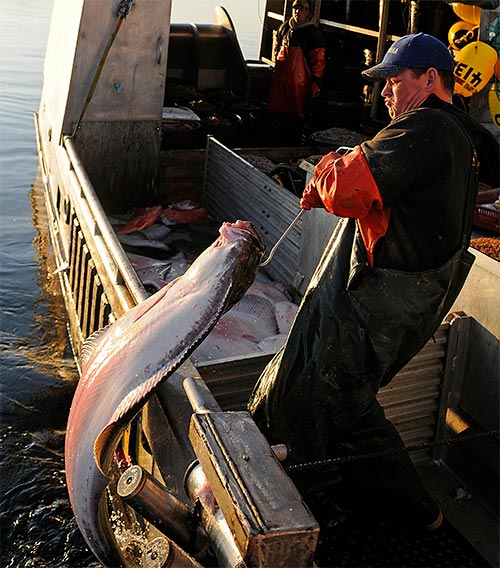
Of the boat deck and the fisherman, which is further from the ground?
the fisherman

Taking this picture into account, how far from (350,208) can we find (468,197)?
2.33 feet

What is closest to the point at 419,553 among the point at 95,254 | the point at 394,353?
the point at 394,353

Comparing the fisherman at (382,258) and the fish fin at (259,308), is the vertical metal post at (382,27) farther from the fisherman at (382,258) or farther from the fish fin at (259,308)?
the fisherman at (382,258)

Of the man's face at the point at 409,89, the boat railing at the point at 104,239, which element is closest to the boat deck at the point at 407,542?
the boat railing at the point at 104,239

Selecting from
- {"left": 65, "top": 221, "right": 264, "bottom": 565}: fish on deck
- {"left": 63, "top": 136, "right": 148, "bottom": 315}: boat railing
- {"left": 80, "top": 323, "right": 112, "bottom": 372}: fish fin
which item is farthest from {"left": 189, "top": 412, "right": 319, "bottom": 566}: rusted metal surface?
{"left": 63, "top": 136, "right": 148, "bottom": 315}: boat railing

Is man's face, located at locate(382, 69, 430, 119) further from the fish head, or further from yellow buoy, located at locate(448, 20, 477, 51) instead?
yellow buoy, located at locate(448, 20, 477, 51)

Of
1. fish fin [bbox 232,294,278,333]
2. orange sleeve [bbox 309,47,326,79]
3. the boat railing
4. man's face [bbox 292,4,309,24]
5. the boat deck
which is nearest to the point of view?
the boat deck

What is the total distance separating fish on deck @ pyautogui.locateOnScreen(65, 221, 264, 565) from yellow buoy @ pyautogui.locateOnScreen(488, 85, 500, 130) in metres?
4.71

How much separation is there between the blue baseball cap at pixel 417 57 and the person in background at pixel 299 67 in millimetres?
8383

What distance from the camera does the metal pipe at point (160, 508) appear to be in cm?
250

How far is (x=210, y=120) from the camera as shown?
10.1m

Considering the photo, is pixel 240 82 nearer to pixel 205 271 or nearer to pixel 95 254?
pixel 95 254

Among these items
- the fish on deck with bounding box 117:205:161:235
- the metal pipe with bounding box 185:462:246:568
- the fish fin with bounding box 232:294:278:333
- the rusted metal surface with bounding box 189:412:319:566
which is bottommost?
the fish on deck with bounding box 117:205:161:235

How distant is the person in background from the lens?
11.5 meters
